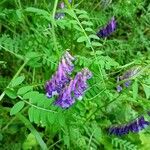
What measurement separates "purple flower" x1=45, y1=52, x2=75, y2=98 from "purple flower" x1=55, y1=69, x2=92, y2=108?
0.07 feet

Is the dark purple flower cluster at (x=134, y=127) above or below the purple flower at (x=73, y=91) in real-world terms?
below

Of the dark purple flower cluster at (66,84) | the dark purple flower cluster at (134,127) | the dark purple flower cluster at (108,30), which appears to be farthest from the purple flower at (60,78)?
the dark purple flower cluster at (108,30)

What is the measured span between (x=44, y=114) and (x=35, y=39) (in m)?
0.59

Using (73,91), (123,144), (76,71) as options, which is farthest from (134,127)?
(73,91)

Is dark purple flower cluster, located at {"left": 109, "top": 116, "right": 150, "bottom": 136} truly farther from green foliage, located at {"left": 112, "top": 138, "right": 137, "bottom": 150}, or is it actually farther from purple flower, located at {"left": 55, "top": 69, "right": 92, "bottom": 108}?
purple flower, located at {"left": 55, "top": 69, "right": 92, "bottom": 108}

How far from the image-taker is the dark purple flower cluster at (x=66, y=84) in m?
1.71

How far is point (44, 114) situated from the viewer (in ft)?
5.85

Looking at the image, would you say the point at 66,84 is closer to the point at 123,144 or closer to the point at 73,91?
the point at 73,91

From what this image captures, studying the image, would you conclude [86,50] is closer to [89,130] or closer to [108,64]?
[89,130]

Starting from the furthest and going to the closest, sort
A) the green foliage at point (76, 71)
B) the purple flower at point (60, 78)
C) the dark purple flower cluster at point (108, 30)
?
the dark purple flower cluster at point (108, 30)
the green foliage at point (76, 71)
the purple flower at point (60, 78)

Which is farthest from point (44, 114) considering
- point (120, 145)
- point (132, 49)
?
point (132, 49)

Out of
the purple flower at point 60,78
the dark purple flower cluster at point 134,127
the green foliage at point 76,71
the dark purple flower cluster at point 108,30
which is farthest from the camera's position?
the dark purple flower cluster at point 108,30

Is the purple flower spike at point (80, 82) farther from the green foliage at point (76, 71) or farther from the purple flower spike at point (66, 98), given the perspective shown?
the green foliage at point (76, 71)

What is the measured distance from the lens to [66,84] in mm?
1740
